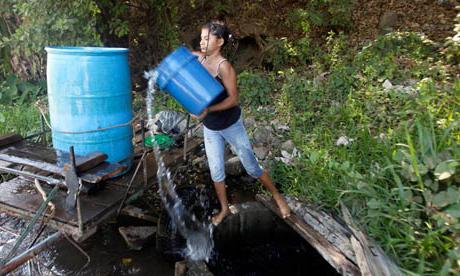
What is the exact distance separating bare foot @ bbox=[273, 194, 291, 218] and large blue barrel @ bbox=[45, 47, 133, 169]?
1329mm

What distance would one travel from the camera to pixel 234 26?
7094 mm

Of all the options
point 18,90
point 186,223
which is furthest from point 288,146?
point 18,90

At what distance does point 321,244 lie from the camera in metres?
2.97

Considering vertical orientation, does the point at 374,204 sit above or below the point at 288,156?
above

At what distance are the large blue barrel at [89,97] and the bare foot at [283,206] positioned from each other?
1329 mm

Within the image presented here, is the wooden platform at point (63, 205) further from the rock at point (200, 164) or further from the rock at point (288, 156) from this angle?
the rock at point (288, 156)

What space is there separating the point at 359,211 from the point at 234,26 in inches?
190

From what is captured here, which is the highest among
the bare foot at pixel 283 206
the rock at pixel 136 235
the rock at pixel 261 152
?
the rock at pixel 261 152

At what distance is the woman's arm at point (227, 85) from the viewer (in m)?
2.87

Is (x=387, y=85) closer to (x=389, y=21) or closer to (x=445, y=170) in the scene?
(x=445, y=170)

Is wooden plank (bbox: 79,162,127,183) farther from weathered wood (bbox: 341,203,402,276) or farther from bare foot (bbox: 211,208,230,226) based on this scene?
weathered wood (bbox: 341,203,402,276)

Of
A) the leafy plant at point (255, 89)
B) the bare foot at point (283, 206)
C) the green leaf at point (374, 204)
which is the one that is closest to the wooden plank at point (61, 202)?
the bare foot at point (283, 206)

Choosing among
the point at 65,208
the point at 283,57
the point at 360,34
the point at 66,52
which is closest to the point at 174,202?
the point at 65,208

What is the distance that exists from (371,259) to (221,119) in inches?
Answer: 56.2
